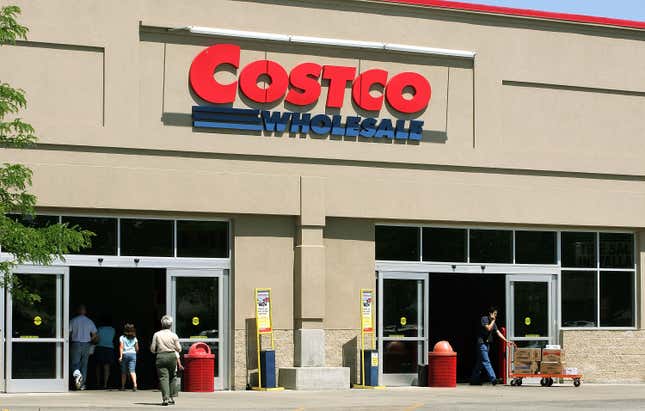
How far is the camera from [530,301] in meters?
30.7

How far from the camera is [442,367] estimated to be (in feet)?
94.2

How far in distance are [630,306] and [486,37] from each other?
300 inches

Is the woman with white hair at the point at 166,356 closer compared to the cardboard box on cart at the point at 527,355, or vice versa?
the woman with white hair at the point at 166,356

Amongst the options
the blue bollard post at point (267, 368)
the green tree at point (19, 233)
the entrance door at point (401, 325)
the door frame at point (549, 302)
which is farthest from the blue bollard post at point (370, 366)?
the green tree at point (19, 233)

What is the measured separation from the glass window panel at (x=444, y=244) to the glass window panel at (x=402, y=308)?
2.44 ft

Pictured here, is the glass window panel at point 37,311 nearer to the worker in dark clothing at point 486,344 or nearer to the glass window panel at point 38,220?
the glass window panel at point 38,220

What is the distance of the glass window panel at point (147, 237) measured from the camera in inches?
1056

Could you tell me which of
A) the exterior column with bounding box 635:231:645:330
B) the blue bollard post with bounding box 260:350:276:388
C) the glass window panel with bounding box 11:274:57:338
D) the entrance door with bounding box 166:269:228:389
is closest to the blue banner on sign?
the entrance door with bounding box 166:269:228:389

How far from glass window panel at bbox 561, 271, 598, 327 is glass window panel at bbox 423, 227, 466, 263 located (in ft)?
9.37

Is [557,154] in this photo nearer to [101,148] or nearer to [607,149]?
[607,149]

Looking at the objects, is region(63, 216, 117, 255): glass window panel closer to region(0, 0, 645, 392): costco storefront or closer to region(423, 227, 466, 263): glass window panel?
region(0, 0, 645, 392): costco storefront

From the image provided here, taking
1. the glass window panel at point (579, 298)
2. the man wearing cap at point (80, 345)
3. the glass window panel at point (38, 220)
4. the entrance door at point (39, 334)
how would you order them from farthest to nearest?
the glass window panel at point (579, 298)
the man wearing cap at point (80, 345)
the glass window panel at point (38, 220)
the entrance door at point (39, 334)

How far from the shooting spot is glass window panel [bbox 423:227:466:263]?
29.6 m

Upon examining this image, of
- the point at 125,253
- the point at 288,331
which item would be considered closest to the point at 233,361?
the point at 288,331
